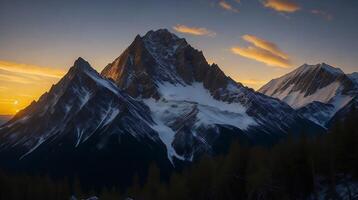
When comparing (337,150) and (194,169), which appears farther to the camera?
(194,169)

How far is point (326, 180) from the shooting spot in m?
91.2

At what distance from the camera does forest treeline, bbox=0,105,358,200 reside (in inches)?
3354

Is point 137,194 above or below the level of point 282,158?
below

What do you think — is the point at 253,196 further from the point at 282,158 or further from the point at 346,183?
the point at 346,183

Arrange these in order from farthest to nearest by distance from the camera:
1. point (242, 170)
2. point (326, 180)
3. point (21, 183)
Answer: point (21, 183) < point (242, 170) < point (326, 180)

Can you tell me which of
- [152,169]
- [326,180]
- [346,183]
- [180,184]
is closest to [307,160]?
[326,180]

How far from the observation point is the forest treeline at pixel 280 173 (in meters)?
85.2

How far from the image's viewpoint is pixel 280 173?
97625 millimetres

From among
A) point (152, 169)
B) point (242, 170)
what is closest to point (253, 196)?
point (242, 170)

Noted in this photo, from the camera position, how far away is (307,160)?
9225 centimetres

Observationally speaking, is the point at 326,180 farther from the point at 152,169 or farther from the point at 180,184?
the point at 152,169

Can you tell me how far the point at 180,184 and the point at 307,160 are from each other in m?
40.7

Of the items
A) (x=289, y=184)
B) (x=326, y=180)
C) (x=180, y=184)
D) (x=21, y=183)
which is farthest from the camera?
(x=21, y=183)

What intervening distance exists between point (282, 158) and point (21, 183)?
82.1 metres
